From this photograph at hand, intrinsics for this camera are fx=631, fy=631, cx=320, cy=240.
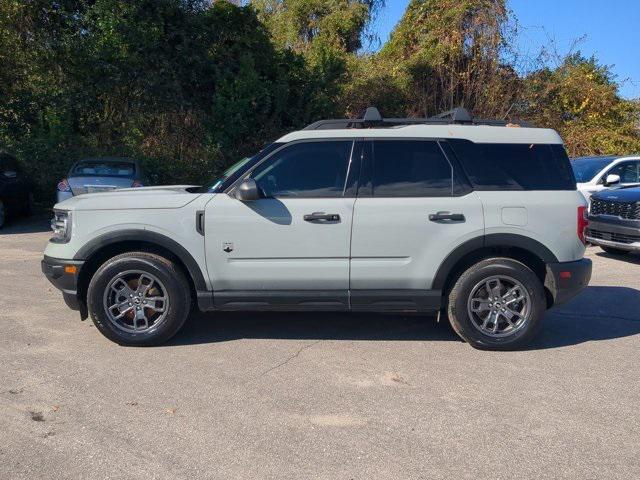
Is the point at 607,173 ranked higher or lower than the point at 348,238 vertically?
higher

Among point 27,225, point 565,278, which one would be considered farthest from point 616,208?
point 27,225

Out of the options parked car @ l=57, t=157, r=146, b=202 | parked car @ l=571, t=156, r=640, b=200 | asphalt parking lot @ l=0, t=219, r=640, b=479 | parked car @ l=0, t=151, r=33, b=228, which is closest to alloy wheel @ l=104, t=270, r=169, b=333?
asphalt parking lot @ l=0, t=219, r=640, b=479

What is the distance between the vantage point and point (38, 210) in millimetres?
15789

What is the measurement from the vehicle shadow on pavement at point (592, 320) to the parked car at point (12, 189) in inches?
440

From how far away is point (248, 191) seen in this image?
5.25 metres

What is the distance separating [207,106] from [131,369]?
558 inches

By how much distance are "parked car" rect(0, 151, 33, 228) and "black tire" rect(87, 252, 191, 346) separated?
29.1 feet

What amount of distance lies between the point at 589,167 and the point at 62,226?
10.7 metres

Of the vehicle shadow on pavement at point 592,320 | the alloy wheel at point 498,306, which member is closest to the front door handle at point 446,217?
the alloy wheel at point 498,306

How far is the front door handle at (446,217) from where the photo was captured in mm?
5438

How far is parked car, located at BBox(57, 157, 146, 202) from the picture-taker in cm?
1191

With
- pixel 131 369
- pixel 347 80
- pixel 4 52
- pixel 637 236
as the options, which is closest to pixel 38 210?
pixel 4 52

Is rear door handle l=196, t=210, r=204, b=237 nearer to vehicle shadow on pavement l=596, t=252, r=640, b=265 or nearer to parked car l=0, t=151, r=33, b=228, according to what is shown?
vehicle shadow on pavement l=596, t=252, r=640, b=265

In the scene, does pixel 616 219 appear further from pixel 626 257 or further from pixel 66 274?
pixel 66 274
